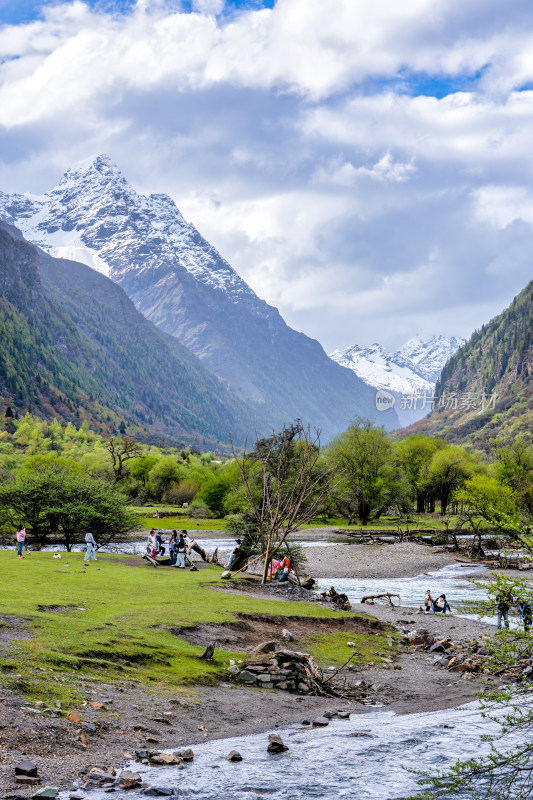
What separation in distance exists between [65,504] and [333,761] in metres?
39.9

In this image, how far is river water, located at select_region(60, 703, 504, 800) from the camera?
12633 mm

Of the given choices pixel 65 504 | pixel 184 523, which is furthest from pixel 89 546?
pixel 184 523

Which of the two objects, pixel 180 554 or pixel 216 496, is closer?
pixel 180 554

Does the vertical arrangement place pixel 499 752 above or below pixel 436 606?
above

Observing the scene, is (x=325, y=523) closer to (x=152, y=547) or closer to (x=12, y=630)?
(x=152, y=547)

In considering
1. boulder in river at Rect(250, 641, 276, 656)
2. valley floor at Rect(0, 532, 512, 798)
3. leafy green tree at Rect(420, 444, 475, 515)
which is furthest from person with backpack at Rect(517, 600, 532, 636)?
leafy green tree at Rect(420, 444, 475, 515)

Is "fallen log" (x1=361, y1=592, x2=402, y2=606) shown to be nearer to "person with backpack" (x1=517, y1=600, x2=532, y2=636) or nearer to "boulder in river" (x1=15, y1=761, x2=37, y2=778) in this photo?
"person with backpack" (x1=517, y1=600, x2=532, y2=636)

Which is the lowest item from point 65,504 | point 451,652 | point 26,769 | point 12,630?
point 451,652

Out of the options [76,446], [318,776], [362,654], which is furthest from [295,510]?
[76,446]

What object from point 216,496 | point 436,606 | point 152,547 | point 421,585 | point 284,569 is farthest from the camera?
point 216,496

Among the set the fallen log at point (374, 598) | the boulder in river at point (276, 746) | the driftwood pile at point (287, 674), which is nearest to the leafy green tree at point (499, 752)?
the boulder in river at point (276, 746)

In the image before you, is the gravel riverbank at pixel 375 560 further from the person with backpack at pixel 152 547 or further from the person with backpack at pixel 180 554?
the person with backpack at pixel 152 547

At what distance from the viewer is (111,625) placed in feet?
72.3

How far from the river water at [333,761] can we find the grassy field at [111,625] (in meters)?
3.52
